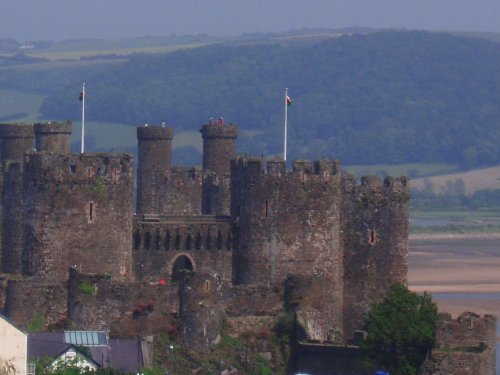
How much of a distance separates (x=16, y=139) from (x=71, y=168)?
11463mm

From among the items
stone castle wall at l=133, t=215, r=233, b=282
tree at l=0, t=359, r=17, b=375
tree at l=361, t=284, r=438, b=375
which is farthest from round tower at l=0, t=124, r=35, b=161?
tree at l=0, t=359, r=17, b=375

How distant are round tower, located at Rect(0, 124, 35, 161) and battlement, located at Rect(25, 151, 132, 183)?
10.3 meters

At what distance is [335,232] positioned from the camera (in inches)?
2250

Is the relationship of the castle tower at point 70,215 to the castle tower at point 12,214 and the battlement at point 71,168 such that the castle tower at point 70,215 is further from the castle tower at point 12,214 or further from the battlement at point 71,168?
the castle tower at point 12,214

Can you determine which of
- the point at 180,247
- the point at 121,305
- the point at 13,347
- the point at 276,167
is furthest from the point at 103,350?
the point at 276,167

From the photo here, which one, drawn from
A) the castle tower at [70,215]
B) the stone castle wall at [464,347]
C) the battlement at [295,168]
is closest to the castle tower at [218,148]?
the battlement at [295,168]

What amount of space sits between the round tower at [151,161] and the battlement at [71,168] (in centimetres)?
1018

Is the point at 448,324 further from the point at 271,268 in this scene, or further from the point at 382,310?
the point at 271,268

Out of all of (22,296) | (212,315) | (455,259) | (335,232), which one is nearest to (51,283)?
(22,296)

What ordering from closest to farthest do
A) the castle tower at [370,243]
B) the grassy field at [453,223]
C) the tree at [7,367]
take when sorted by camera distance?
the tree at [7,367]
the castle tower at [370,243]
the grassy field at [453,223]

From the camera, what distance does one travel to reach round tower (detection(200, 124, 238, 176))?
218 ft

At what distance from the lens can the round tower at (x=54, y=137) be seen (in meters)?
63.5

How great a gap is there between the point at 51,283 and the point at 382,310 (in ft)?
27.1

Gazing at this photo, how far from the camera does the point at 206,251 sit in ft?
190
